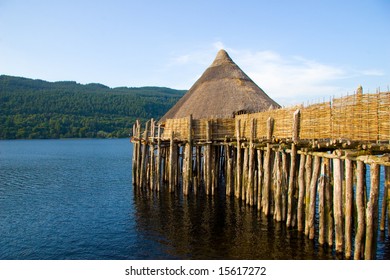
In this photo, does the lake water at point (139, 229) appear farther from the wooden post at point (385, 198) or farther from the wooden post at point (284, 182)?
the wooden post at point (385, 198)

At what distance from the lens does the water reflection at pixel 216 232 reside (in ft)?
48.5

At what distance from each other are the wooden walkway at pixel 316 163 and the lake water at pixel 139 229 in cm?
104

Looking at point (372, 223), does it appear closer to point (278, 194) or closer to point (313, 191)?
point (313, 191)

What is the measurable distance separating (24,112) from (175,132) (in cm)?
13491

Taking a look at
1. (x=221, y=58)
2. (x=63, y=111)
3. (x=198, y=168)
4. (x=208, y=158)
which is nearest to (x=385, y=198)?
(x=208, y=158)

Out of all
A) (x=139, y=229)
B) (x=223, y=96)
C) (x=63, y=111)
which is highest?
(x=63, y=111)

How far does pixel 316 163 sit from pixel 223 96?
15141mm

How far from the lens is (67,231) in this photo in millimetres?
18781

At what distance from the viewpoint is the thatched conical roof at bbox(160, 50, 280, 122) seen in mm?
27703

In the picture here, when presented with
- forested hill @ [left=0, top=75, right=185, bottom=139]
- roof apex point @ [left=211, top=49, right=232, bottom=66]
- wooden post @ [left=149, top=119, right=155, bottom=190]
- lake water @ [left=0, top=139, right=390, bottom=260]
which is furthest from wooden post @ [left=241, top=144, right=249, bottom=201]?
forested hill @ [left=0, top=75, right=185, bottom=139]

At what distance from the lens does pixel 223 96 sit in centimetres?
2922

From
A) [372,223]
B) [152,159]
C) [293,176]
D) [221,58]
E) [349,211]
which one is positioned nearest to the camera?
[372,223]

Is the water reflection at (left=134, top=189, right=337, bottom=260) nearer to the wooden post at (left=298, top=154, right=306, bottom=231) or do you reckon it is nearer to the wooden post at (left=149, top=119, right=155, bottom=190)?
the wooden post at (left=298, top=154, right=306, bottom=231)

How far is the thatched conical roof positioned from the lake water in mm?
7143
